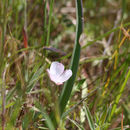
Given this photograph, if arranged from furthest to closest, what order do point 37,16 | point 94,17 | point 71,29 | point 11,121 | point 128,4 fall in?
point 128,4 < point 94,17 < point 71,29 < point 37,16 < point 11,121

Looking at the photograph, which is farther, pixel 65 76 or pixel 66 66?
pixel 66 66

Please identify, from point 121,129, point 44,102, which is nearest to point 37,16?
point 44,102

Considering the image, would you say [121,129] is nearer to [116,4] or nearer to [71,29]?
[71,29]

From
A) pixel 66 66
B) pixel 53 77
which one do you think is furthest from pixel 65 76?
pixel 66 66

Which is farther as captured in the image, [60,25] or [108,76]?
[60,25]

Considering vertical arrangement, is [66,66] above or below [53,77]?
below

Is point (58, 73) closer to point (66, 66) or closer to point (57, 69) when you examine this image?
point (57, 69)

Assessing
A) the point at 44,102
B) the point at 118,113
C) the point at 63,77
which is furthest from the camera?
the point at 118,113

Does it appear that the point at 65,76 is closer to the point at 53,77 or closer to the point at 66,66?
the point at 53,77
